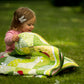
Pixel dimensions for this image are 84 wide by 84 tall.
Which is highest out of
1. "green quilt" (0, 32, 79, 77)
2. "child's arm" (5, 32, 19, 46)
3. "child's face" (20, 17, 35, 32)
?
"child's face" (20, 17, 35, 32)

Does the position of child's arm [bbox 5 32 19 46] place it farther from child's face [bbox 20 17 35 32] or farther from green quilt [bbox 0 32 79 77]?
child's face [bbox 20 17 35 32]

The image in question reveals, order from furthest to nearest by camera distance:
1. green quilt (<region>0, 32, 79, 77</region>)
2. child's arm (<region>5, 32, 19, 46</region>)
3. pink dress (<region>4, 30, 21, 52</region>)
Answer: pink dress (<region>4, 30, 21, 52</region>)
child's arm (<region>5, 32, 19, 46</region>)
green quilt (<region>0, 32, 79, 77</region>)

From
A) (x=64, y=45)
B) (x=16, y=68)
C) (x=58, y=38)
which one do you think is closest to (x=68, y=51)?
(x=64, y=45)

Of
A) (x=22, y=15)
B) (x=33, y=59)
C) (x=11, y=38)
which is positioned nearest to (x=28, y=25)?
(x=22, y=15)

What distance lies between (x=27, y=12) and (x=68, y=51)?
65.7 inches

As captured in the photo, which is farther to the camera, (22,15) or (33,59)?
(22,15)

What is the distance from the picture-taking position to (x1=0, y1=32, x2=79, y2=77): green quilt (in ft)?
10.6

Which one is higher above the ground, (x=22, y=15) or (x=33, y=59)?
(x=22, y=15)

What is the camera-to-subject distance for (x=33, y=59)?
337 cm

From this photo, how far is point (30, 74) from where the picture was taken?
319cm

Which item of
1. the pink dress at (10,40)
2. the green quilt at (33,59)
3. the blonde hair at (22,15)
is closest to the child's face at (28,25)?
the blonde hair at (22,15)

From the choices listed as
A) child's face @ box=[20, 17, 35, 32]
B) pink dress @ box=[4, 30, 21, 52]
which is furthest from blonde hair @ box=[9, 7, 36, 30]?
pink dress @ box=[4, 30, 21, 52]

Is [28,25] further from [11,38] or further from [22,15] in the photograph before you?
[11,38]

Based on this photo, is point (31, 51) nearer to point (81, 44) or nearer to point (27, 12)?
point (27, 12)
